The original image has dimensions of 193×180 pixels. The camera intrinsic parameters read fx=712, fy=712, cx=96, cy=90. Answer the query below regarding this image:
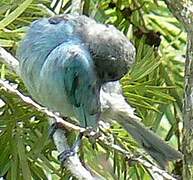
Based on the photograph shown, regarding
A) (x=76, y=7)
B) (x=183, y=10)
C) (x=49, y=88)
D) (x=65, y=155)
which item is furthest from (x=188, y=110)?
(x=76, y=7)

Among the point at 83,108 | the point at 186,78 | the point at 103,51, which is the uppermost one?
the point at 186,78

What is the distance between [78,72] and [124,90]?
12 centimetres

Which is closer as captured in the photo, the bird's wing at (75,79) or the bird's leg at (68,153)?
the bird's leg at (68,153)

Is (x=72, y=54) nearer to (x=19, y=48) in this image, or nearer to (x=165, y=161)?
(x=19, y=48)

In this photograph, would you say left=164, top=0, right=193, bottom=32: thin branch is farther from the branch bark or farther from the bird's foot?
the bird's foot

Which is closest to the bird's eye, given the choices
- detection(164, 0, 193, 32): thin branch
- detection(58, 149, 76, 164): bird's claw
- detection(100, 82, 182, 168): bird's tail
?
detection(100, 82, 182, 168): bird's tail

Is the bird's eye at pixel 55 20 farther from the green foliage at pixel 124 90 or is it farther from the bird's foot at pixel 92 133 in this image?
the bird's foot at pixel 92 133

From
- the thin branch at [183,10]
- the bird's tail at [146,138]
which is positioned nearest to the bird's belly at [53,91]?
the bird's tail at [146,138]

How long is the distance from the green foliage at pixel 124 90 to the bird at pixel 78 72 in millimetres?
29

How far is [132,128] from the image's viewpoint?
1069mm

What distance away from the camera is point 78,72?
999mm

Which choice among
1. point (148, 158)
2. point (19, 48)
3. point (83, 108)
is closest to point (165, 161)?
point (148, 158)

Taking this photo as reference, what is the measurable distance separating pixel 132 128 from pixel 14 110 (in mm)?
179

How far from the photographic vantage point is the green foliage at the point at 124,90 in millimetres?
1021
